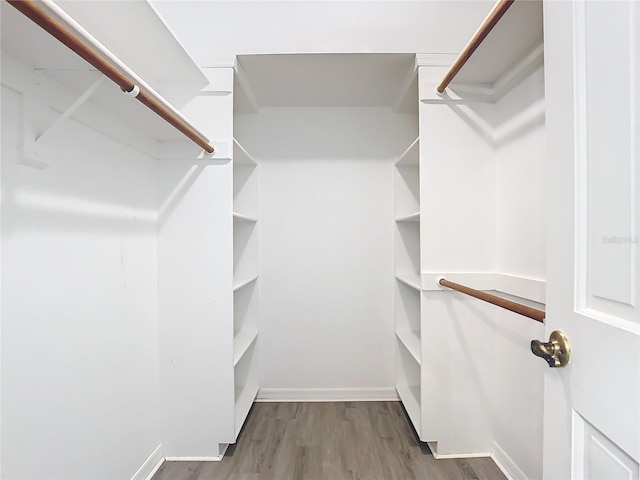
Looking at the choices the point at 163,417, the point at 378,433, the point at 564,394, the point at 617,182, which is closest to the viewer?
the point at 617,182

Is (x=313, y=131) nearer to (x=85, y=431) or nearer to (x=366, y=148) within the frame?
(x=366, y=148)

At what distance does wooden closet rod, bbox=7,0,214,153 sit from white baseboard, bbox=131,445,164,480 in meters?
1.54

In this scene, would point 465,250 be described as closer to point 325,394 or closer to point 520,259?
point 520,259

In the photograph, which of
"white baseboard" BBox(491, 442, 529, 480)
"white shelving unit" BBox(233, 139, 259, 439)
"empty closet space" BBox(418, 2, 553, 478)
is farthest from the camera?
"white shelving unit" BBox(233, 139, 259, 439)

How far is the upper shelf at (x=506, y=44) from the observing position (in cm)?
138

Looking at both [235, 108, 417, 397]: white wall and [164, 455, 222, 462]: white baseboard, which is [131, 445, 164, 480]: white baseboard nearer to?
[164, 455, 222, 462]: white baseboard

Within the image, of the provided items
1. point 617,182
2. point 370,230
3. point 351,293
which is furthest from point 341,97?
point 617,182

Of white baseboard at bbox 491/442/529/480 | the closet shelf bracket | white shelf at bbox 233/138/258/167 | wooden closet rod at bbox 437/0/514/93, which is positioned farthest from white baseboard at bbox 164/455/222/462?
wooden closet rod at bbox 437/0/514/93

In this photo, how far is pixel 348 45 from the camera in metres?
1.85

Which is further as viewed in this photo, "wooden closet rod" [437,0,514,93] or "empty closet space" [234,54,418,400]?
"empty closet space" [234,54,418,400]

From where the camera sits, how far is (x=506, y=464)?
68.4 inches

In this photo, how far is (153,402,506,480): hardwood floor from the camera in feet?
5.70

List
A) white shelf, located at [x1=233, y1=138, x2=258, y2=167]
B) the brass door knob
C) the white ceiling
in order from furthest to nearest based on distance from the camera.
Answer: white shelf, located at [x1=233, y1=138, x2=258, y2=167] < the white ceiling < the brass door knob

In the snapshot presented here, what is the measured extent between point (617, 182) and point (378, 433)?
6.48 ft
